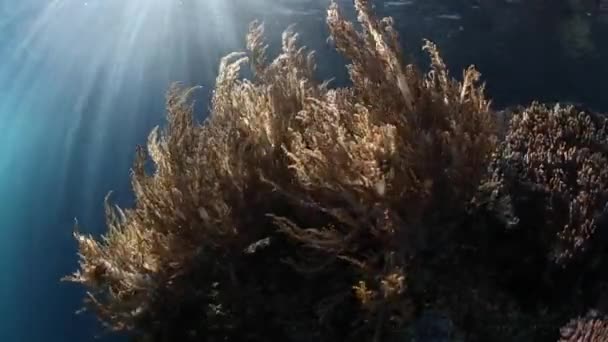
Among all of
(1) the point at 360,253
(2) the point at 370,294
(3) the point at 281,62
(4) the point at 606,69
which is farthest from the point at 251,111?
(4) the point at 606,69

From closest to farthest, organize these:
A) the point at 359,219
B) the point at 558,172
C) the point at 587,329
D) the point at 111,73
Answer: the point at 587,329
the point at 359,219
the point at 558,172
the point at 111,73

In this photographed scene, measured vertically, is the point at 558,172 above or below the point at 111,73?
above

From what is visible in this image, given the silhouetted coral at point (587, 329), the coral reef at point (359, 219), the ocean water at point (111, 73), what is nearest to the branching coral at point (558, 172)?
the coral reef at point (359, 219)

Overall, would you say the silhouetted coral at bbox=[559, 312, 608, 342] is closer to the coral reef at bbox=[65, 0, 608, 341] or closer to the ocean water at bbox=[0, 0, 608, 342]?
the coral reef at bbox=[65, 0, 608, 341]

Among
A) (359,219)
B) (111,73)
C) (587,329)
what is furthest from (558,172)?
(111,73)

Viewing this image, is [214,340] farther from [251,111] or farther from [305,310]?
[251,111]

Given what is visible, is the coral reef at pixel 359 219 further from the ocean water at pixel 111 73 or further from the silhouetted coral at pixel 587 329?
the ocean water at pixel 111 73

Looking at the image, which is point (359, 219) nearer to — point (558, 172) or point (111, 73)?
point (558, 172)
